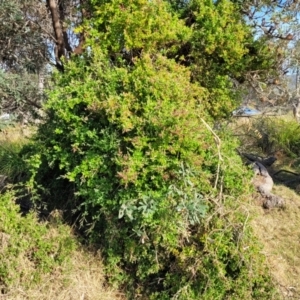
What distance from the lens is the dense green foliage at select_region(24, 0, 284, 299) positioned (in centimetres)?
338

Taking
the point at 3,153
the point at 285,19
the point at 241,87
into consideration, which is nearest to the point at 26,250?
the point at 3,153

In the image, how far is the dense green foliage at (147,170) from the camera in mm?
3379

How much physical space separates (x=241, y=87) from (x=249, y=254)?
7.49 feet

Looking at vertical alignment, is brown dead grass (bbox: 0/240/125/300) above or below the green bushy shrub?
below

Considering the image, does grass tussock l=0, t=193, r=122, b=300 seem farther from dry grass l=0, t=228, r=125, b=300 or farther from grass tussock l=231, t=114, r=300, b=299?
grass tussock l=231, t=114, r=300, b=299

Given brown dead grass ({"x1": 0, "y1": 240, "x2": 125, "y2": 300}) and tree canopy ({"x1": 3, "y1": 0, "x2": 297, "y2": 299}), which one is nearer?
brown dead grass ({"x1": 0, "y1": 240, "x2": 125, "y2": 300})

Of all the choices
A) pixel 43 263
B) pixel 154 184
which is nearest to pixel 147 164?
pixel 154 184

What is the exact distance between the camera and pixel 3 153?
493cm

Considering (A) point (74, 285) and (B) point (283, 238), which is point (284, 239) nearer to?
(B) point (283, 238)

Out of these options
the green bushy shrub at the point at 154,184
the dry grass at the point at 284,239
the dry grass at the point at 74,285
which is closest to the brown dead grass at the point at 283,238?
the dry grass at the point at 284,239

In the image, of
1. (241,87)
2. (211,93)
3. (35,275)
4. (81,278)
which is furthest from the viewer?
(241,87)

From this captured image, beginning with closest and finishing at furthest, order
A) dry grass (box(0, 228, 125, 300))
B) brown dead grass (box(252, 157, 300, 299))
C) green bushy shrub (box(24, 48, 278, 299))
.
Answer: dry grass (box(0, 228, 125, 300)) → green bushy shrub (box(24, 48, 278, 299)) → brown dead grass (box(252, 157, 300, 299))

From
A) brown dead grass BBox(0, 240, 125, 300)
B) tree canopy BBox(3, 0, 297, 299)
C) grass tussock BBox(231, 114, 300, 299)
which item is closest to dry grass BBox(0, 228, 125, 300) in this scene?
brown dead grass BBox(0, 240, 125, 300)

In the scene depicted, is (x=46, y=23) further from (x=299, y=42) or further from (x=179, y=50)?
(x=299, y=42)
